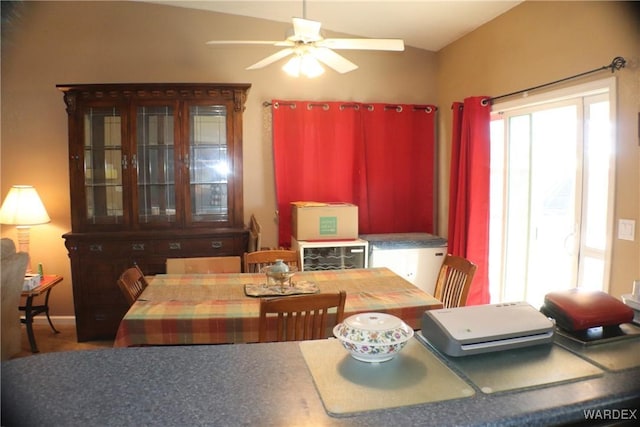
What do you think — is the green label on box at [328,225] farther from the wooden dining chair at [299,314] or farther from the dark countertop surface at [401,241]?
the wooden dining chair at [299,314]

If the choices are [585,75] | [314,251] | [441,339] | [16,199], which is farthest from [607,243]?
[16,199]

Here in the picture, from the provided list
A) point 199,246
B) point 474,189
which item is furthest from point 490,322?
point 199,246

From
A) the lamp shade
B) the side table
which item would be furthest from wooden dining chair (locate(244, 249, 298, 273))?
the lamp shade

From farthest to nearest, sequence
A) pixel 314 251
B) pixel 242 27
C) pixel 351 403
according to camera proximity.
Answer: pixel 242 27 < pixel 314 251 < pixel 351 403

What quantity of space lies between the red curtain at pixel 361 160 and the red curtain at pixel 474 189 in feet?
2.10

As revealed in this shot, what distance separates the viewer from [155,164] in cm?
368

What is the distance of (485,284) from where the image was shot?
11.2 feet

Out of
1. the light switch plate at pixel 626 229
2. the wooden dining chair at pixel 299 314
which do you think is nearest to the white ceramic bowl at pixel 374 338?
the wooden dining chair at pixel 299 314

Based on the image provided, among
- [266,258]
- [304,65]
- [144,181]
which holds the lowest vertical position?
[266,258]

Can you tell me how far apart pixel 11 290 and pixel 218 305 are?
5.71 feet

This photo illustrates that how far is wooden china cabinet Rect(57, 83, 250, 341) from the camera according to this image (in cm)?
354

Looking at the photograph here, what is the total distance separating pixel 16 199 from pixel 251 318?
2.68 meters

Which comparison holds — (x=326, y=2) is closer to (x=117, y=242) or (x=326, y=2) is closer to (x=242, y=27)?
(x=242, y=27)

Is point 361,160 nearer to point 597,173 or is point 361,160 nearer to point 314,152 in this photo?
point 314,152
